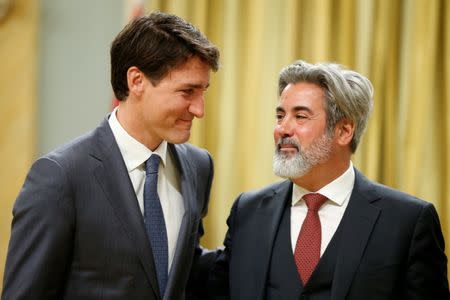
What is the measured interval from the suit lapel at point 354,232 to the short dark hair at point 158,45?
2.17 ft

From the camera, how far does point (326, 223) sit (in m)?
2.17

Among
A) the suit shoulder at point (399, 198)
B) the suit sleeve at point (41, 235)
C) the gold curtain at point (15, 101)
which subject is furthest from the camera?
the gold curtain at point (15, 101)

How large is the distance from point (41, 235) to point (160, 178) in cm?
45

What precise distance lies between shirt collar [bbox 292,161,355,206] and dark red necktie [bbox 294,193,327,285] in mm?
27

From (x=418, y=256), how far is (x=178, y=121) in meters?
0.84

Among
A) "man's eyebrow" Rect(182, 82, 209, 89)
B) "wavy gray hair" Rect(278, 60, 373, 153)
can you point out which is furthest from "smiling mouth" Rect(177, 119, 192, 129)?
"wavy gray hair" Rect(278, 60, 373, 153)

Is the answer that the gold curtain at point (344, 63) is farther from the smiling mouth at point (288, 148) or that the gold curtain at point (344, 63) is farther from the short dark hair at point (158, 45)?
the short dark hair at point (158, 45)

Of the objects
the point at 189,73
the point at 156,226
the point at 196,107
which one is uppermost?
the point at 189,73

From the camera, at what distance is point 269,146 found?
3.18 m

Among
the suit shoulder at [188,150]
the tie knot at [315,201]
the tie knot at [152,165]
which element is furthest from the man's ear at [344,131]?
the tie knot at [152,165]

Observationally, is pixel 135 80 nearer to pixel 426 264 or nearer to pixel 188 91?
pixel 188 91

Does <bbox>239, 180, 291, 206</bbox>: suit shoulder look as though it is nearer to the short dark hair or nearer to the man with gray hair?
the man with gray hair

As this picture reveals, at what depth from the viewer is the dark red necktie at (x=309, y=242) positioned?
2104 mm

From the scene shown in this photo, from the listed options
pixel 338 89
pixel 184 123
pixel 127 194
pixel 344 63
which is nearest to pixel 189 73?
pixel 184 123
